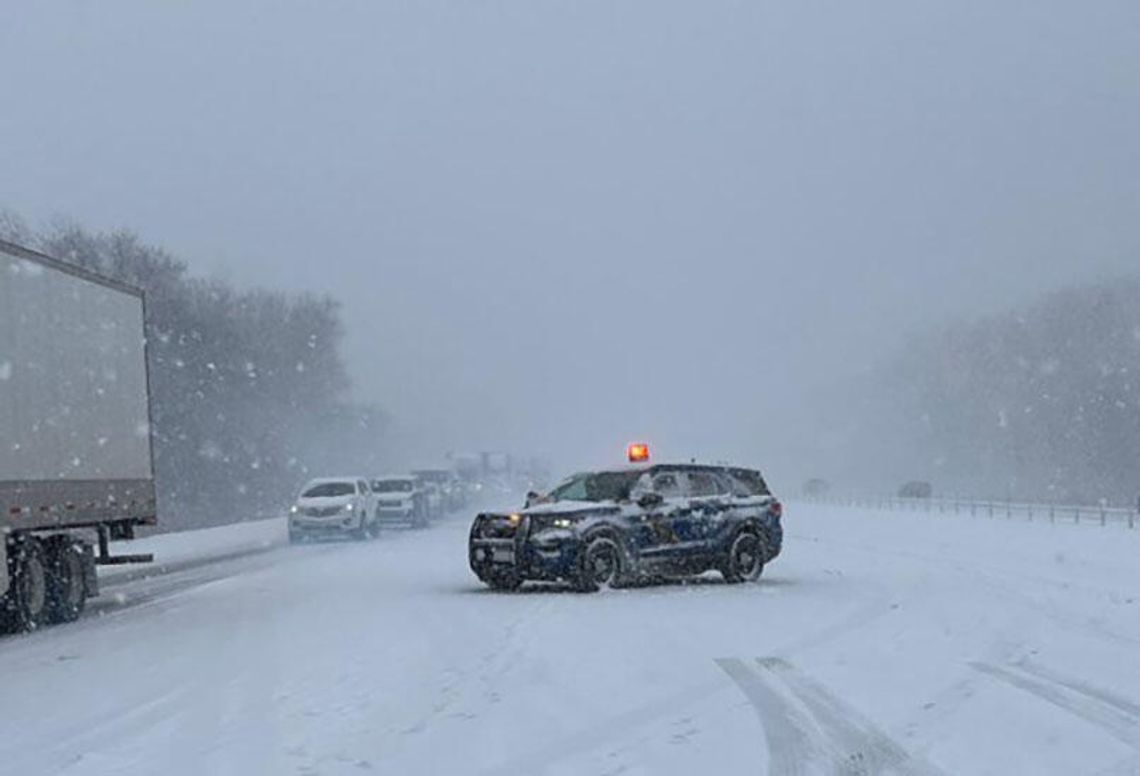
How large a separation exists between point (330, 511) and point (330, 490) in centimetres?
131

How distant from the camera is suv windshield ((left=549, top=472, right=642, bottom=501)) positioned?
2078 centimetres

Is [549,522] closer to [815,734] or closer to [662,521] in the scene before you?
[662,521]

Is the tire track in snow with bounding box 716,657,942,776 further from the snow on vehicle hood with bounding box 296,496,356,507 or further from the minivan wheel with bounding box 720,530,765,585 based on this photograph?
the snow on vehicle hood with bounding box 296,496,356,507

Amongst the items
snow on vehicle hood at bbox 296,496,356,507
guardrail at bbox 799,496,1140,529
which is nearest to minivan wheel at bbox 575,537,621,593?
guardrail at bbox 799,496,1140,529

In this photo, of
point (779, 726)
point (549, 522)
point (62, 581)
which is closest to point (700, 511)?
point (549, 522)

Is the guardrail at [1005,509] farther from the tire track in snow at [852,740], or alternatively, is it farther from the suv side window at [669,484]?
the tire track in snow at [852,740]

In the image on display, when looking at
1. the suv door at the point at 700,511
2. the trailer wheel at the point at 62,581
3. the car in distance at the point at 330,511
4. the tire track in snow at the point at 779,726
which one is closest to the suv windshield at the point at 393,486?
the car in distance at the point at 330,511

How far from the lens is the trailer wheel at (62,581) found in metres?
17.7

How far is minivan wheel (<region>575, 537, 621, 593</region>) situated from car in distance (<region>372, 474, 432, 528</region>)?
Answer: 25.5 metres

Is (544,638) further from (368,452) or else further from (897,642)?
(368,452)

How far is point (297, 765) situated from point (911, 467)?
123 meters

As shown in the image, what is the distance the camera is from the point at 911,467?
127750 millimetres

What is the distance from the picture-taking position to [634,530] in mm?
20328

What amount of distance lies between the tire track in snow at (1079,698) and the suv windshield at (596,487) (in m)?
9.05
